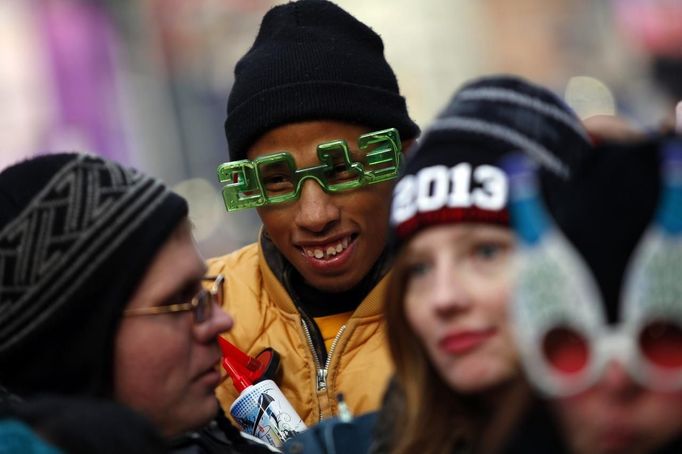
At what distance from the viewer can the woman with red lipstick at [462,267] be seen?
2.15m

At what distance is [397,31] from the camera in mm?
13375

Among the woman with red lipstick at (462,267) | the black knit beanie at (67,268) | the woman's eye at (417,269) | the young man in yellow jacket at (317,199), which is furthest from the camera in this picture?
the young man in yellow jacket at (317,199)

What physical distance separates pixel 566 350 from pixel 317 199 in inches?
68.0

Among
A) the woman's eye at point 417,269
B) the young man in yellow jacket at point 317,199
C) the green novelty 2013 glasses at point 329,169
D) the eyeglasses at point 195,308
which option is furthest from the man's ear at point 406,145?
the woman's eye at point 417,269

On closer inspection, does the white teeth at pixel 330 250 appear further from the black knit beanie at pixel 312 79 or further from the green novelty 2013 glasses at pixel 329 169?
the black knit beanie at pixel 312 79

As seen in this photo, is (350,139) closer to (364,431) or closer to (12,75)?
(364,431)

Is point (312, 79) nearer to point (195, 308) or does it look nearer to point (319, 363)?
point (319, 363)

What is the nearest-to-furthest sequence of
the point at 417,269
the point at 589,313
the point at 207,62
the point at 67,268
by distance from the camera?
the point at 589,313 → the point at 417,269 → the point at 67,268 → the point at 207,62

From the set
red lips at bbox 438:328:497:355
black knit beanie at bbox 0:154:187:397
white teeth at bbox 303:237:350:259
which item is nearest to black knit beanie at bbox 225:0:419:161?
white teeth at bbox 303:237:350:259

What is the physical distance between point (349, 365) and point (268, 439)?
1.19ft

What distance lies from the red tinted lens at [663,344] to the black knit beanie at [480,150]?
1.35 feet

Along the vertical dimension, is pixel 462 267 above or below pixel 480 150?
below

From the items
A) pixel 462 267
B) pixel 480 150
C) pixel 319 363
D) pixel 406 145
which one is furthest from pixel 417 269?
pixel 406 145

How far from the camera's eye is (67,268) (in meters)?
2.48
